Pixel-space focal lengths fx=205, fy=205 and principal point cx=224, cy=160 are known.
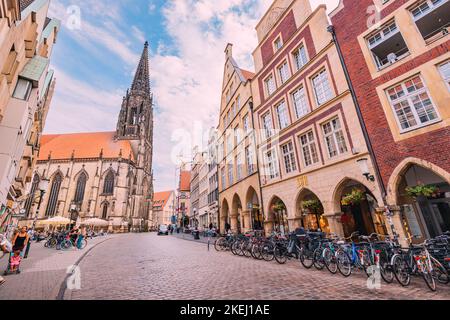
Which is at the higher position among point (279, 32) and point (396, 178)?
point (279, 32)

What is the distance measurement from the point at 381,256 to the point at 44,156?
65191mm

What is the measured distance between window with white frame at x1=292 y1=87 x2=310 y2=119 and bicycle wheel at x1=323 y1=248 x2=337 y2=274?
27.5 ft

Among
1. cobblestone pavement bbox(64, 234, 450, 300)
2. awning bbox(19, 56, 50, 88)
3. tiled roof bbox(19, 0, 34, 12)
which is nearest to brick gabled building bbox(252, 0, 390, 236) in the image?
cobblestone pavement bbox(64, 234, 450, 300)

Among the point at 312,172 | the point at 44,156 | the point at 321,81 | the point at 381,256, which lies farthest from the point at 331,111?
the point at 44,156

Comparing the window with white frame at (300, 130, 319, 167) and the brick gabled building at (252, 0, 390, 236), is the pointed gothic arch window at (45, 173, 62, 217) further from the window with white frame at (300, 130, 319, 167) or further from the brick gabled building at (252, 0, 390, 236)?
the window with white frame at (300, 130, 319, 167)

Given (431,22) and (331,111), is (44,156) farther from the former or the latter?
(431,22)

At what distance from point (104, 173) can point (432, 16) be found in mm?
54339

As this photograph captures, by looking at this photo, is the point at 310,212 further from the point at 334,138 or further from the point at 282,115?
the point at 282,115

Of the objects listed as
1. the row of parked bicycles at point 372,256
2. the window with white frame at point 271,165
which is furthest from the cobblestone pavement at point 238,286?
the window with white frame at point 271,165

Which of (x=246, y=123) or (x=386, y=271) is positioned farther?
(x=246, y=123)

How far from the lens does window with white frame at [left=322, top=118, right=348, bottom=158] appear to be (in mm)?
10555

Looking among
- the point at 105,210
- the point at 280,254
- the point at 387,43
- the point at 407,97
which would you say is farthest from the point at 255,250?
the point at 105,210

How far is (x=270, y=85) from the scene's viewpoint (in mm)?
16375

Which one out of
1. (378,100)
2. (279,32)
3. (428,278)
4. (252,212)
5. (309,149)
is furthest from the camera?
(252,212)
